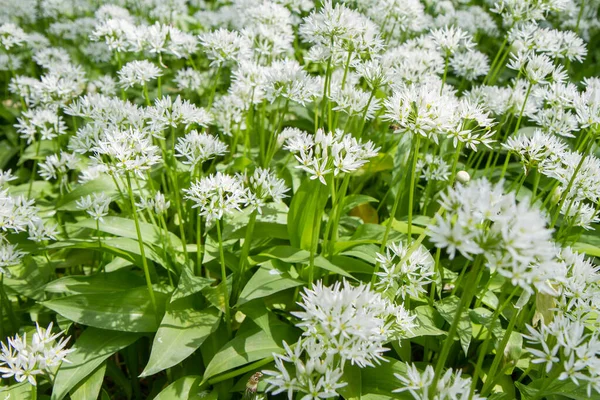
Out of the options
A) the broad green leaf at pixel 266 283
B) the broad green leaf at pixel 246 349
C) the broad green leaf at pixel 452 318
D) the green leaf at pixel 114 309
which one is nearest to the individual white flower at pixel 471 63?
the broad green leaf at pixel 452 318

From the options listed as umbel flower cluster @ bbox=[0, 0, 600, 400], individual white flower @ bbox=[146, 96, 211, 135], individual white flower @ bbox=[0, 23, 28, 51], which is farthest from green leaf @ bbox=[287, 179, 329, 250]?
individual white flower @ bbox=[0, 23, 28, 51]

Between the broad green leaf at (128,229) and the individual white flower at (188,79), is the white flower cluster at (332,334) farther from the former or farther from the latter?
the individual white flower at (188,79)

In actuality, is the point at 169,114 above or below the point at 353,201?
above

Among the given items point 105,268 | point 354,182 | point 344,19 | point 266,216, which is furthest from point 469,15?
point 105,268

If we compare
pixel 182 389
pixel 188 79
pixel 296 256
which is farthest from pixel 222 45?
pixel 182 389

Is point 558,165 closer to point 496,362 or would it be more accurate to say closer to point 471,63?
point 496,362

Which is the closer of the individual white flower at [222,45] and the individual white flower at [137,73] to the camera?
the individual white flower at [137,73]

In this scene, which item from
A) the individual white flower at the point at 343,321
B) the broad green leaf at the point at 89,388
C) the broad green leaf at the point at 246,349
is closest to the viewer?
the individual white flower at the point at 343,321
